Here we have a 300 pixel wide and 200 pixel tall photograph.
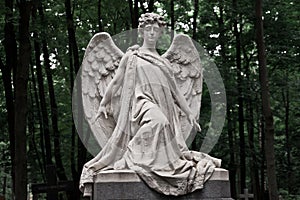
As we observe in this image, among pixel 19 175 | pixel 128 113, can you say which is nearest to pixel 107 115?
pixel 128 113

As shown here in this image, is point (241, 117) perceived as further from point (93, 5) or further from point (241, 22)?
point (93, 5)

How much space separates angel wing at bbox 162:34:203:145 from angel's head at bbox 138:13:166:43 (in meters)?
0.55

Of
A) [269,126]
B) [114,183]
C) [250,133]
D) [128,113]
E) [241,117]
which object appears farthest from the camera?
[250,133]

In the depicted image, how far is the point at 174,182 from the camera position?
310 inches

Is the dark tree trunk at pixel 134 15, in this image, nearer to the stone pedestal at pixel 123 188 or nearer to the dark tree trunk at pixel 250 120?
the dark tree trunk at pixel 250 120

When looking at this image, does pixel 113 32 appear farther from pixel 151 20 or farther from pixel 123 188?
pixel 123 188

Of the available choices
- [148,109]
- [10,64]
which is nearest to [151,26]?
[148,109]

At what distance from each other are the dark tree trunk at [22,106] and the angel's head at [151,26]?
4.56 meters

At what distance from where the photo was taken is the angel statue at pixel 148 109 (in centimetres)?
802

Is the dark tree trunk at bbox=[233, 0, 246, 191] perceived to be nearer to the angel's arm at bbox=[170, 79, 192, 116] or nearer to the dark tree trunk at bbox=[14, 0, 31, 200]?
the dark tree trunk at bbox=[14, 0, 31, 200]

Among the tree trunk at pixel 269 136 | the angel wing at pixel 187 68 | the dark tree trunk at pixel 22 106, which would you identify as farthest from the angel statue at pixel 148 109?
the dark tree trunk at pixel 22 106

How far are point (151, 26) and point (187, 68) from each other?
102cm

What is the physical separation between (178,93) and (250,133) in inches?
422

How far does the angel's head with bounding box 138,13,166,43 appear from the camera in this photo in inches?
347
